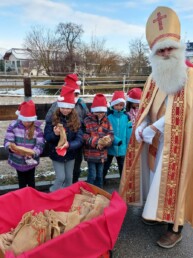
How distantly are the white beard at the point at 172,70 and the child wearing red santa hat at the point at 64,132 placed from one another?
1.08 m

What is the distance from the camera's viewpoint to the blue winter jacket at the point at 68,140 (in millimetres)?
3268

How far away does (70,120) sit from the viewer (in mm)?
3318

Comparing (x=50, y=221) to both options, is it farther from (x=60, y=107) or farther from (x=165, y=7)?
(x=165, y=7)

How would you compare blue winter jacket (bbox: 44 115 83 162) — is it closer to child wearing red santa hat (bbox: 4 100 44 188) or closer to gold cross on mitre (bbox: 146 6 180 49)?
child wearing red santa hat (bbox: 4 100 44 188)

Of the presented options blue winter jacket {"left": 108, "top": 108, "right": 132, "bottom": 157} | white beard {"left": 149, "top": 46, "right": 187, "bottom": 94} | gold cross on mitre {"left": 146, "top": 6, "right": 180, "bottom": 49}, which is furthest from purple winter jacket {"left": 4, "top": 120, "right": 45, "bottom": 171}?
gold cross on mitre {"left": 146, "top": 6, "right": 180, "bottom": 49}

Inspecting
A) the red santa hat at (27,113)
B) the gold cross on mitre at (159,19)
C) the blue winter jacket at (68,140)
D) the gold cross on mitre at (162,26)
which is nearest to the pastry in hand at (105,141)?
the blue winter jacket at (68,140)

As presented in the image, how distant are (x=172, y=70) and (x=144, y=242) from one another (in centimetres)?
174

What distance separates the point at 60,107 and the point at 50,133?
0.32 m

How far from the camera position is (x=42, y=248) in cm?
193

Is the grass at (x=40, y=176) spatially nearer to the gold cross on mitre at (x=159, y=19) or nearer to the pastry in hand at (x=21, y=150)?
the pastry in hand at (x=21, y=150)

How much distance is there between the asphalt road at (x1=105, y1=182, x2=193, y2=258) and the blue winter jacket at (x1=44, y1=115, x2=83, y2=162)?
1.02 metres

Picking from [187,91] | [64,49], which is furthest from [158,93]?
[64,49]

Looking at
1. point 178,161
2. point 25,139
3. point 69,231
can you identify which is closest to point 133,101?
point 178,161

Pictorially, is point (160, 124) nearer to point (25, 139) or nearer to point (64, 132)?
point (64, 132)
